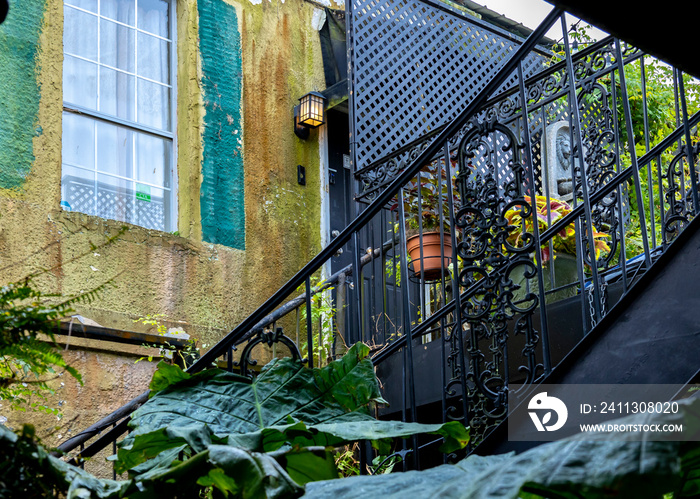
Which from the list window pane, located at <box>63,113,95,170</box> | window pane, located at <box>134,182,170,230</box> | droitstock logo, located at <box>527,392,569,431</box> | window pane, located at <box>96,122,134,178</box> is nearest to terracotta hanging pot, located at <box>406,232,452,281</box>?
window pane, located at <box>134,182,170,230</box>

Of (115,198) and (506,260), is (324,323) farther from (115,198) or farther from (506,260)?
(506,260)

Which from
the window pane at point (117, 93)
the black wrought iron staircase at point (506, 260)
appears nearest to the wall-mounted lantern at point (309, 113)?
the black wrought iron staircase at point (506, 260)

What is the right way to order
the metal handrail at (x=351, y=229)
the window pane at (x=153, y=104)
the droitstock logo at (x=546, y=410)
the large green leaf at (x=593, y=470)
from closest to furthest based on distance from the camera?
1. the large green leaf at (x=593, y=470)
2. the droitstock logo at (x=546, y=410)
3. the metal handrail at (x=351, y=229)
4. the window pane at (x=153, y=104)

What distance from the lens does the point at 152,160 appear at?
6629mm

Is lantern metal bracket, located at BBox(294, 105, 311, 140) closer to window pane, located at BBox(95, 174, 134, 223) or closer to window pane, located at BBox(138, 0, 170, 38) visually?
window pane, located at BBox(138, 0, 170, 38)

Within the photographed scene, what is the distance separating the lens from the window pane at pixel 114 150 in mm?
6328

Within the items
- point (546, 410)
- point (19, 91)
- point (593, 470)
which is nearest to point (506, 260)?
point (546, 410)

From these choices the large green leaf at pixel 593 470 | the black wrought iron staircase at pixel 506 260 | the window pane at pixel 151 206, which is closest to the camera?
the large green leaf at pixel 593 470

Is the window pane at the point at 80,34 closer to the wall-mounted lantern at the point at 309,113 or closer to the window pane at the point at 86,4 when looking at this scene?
the window pane at the point at 86,4

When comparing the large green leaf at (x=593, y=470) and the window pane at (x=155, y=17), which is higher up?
the window pane at (x=155, y=17)

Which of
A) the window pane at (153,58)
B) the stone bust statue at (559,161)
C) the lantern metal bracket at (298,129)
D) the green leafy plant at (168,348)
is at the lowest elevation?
the green leafy plant at (168,348)

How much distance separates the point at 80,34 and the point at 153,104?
78 cm

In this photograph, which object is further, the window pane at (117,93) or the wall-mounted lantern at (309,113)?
the wall-mounted lantern at (309,113)

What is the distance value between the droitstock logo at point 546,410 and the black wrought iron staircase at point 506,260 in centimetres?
11
